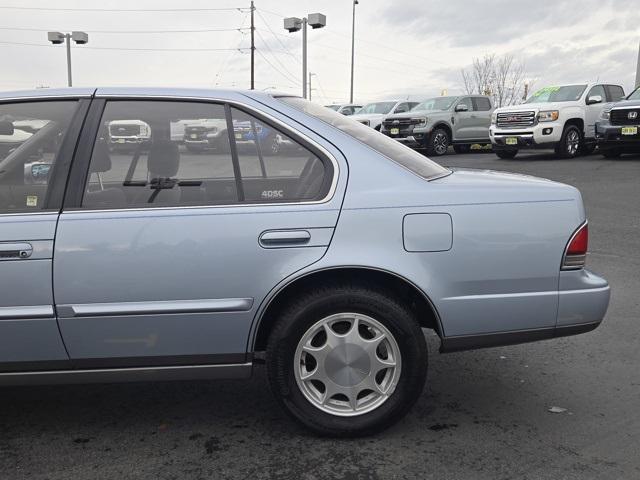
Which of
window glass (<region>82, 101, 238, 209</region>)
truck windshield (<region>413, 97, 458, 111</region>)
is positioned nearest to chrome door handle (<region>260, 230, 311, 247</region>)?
window glass (<region>82, 101, 238, 209</region>)

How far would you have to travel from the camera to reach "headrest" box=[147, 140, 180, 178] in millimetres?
3082

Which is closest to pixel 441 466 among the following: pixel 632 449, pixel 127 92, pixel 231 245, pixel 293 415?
pixel 293 415

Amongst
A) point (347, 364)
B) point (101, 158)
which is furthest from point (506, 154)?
point (101, 158)

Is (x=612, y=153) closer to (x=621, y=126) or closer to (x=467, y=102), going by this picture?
(x=621, y=126)

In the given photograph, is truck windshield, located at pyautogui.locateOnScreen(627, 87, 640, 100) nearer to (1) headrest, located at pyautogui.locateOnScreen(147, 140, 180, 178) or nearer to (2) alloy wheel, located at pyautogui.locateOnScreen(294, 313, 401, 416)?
(2) alloy wheel, located at pyautogui.locateOnScreen(294, 313, 401, 416)

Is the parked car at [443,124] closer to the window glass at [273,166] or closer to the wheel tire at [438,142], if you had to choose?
the wheel tire at [438,142]

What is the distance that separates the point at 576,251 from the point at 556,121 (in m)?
15.0

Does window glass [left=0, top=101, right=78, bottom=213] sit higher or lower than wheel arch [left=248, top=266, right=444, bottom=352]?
higher

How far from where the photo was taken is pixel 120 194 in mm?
3012

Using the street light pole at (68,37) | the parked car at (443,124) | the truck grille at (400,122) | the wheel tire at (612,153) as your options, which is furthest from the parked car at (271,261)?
the street light pole at (68,37)

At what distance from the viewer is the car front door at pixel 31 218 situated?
114 inches

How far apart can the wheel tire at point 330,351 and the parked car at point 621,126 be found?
47.6 ft

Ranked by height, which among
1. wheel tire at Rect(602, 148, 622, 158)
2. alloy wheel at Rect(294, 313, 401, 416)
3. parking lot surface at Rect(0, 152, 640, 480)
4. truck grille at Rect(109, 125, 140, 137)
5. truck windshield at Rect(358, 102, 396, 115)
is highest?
truck windshield at Rect(358, 102, 396, 115)

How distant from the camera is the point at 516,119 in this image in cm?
1728
